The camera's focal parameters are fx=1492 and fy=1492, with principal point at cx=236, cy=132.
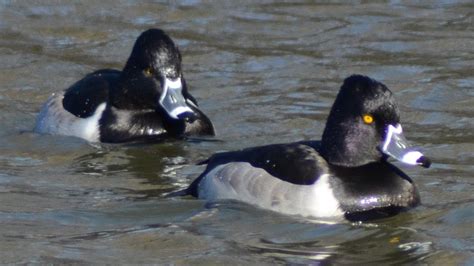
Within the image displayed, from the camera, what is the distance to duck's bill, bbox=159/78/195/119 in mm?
11234

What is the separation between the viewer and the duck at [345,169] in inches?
356

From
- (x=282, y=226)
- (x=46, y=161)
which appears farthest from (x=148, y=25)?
(x=282, y=226)

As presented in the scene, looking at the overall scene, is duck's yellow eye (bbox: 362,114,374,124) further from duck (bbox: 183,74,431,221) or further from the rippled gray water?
the rippled gray water

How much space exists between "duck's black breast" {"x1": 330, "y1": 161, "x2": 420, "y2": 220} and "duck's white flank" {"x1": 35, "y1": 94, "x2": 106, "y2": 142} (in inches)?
117

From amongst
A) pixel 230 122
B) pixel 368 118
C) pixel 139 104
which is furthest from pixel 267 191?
pixel 230 122

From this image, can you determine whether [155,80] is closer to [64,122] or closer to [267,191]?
[64,122]

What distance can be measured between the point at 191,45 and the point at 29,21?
1.92 m

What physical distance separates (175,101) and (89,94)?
33.9 inches

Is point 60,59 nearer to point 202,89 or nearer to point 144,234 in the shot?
point 202,89

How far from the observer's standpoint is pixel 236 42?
14734 millimetres

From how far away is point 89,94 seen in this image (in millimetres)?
11828

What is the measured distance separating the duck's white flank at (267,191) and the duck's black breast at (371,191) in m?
0.07

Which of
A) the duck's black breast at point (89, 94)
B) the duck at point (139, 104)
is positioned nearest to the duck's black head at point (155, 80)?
the duck at point (139, 104)

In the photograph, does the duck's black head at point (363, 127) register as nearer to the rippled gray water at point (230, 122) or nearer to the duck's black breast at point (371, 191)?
the duck's black breast at point (371, 191)
